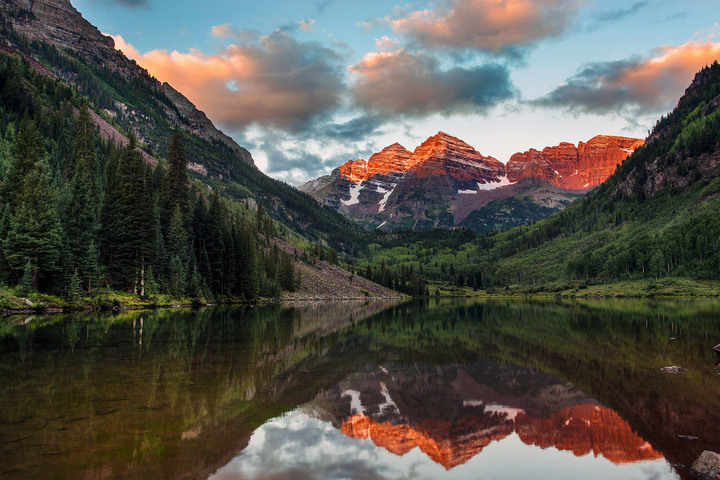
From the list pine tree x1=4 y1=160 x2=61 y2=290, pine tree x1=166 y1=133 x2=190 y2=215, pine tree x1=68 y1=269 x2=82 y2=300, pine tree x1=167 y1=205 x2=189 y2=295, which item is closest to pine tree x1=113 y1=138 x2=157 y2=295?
pine tree x1=167 y1=205 x2=189 y2=295

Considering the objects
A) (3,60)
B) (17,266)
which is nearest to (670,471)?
(17,266)

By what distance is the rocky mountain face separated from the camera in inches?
518

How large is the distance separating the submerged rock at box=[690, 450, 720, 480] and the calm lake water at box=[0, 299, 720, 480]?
0.33 m

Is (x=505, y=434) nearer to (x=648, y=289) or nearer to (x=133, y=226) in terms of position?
(x=133, y=226)

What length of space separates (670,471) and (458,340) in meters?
28.7

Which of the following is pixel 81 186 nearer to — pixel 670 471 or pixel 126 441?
pixel 126 441

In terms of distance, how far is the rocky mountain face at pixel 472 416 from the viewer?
1316 cm

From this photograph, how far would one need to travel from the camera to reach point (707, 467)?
10.4 m

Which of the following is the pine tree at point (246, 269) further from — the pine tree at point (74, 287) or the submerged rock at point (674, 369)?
the submerged rock at point (674, 369)

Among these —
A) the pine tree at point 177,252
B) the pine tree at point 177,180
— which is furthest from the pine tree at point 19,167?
the pine tree at point 177,180

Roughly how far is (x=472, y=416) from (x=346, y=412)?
4486 mm

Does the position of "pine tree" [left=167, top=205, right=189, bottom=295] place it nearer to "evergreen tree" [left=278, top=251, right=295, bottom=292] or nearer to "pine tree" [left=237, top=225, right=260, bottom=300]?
"pine tree" [left=237, top=225, right=260, bottom=300]

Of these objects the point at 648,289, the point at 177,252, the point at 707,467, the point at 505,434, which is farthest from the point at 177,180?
the point at 648,289

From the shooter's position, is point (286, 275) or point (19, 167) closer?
point (19, 167)
